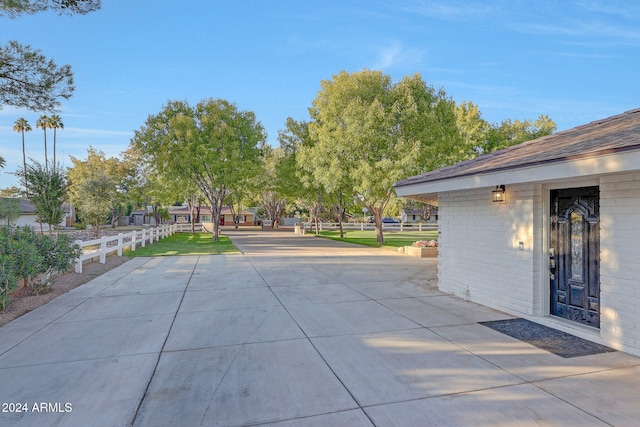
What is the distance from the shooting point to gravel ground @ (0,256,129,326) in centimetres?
589

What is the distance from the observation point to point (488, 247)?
20.7 ft

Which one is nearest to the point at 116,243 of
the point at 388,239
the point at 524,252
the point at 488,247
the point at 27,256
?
the point at 27,256

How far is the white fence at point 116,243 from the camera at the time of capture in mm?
10305

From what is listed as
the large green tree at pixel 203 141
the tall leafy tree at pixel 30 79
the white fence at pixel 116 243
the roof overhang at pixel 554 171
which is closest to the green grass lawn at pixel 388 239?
the large green tree at pixel 203 141

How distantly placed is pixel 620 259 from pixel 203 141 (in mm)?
22270

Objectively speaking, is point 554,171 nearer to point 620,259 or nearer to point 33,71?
point 620,259

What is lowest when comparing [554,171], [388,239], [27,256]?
[388,239]

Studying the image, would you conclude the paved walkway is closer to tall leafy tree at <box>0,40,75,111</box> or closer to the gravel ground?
the gravel ground

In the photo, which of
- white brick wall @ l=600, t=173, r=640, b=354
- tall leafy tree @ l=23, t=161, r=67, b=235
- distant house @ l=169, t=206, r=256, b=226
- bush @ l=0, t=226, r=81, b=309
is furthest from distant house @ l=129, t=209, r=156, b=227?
white brick wall @ l=600, t=173, r=640, b=354

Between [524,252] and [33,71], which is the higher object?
[33,71]

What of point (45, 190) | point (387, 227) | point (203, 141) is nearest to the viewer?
point (45, 190)

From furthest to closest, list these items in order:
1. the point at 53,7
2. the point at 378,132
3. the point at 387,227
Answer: the point at 387,227 → the point at 378,132 → the point at 53,7

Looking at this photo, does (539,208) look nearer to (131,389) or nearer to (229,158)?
(131,389)

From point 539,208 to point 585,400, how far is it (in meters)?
3.22
